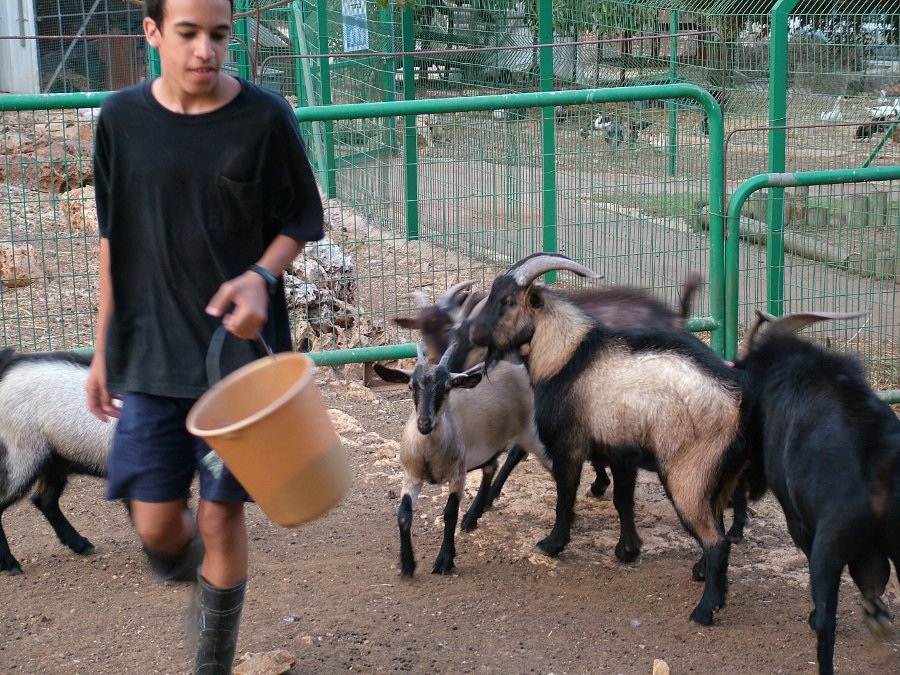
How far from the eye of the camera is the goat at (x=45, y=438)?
441 centimetres

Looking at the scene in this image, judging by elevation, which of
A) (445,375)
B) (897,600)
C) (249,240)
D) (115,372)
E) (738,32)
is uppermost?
(738,32)

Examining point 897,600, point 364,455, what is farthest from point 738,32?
point 897,600

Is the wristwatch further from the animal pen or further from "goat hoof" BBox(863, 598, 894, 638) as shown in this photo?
the animal pen

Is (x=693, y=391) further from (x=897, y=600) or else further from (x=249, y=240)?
(x=249, y=240)

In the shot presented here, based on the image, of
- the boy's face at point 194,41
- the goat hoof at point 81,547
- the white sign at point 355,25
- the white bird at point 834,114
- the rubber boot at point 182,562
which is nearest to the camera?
the boy's face at point 194,41

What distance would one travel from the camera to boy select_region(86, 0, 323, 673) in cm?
278

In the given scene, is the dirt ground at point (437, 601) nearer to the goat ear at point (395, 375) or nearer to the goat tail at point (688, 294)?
the goat ear at point (395, 375)

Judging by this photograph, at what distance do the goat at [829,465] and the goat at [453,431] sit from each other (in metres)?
1.25

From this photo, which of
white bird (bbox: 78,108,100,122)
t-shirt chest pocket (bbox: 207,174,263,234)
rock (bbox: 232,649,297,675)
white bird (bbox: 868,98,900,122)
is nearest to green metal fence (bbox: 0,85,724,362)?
white bird (bbox: 78,108,100,122)

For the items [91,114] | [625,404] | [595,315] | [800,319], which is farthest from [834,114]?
[91,114]

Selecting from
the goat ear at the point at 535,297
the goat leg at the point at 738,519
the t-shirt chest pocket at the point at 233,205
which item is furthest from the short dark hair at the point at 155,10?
the goat leg at the point at 738,519

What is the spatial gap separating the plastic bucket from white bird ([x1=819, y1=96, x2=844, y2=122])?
294 inches

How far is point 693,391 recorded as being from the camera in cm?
414

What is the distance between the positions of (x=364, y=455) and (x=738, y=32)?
665 centimetres
